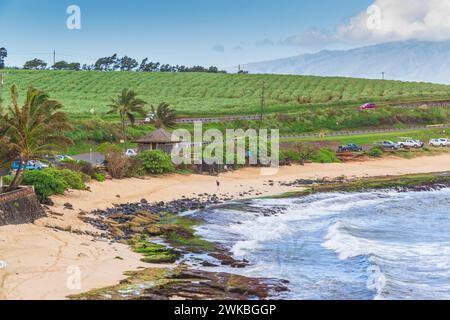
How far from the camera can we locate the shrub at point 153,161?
192 ft

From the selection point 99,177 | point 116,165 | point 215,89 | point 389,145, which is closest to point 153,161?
point 116,165

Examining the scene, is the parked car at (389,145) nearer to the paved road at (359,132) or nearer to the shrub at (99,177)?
the paved road at (359,132)

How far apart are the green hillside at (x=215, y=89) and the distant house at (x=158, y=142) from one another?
42.3m

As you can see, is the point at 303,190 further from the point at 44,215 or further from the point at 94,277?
the point at 94,277

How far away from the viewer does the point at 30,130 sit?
3744cm

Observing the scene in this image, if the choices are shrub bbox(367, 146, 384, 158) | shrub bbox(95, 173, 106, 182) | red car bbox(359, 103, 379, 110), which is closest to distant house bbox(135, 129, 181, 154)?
shrub bbox(95, 173, 106, 182)

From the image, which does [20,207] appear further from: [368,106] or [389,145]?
[368,106]

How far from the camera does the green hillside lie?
123688 millimetres

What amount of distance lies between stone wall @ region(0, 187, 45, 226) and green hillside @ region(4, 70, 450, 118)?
71316 mm

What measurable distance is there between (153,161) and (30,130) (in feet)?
72.4

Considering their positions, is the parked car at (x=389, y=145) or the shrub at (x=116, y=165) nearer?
the shrub at (x=116, y=165)

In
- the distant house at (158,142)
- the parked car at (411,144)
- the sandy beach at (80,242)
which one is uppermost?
the distant house at (158,142)

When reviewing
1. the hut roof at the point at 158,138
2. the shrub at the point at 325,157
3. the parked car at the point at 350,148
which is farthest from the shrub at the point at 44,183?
the parked car at the point at 350,148

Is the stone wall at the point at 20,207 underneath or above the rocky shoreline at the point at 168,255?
above
